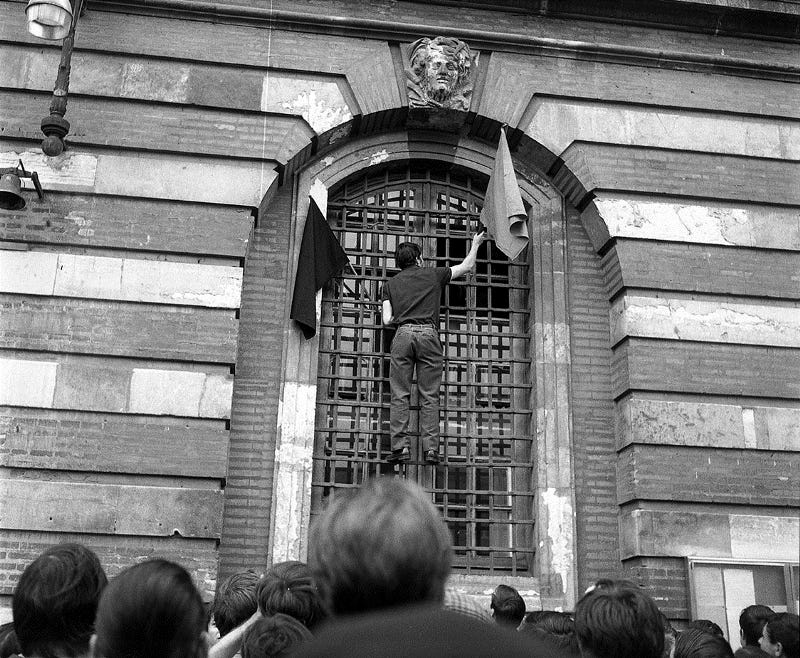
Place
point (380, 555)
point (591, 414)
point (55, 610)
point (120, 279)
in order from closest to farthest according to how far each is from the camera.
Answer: point (380, 555) < point (55, 610) < point (120, 279) < point (591, 414)

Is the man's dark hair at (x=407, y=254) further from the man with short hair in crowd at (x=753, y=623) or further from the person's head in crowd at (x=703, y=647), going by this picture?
the person's head in crowd at (x=703, y=647)

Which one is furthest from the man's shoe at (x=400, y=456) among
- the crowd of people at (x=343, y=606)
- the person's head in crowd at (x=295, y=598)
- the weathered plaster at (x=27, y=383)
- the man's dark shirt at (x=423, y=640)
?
the man's dark shirt at (x=423, y=640)

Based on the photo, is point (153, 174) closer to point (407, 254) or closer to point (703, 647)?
point (407, 254)

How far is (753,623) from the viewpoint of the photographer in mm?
6234

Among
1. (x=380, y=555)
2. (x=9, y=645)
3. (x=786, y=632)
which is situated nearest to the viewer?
(x=380, y=555)

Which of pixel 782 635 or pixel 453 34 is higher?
pixel 453 34

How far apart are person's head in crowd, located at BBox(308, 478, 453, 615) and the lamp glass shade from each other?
7.74m

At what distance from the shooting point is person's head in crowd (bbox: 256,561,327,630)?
3.94m

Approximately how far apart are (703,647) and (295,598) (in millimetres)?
1914

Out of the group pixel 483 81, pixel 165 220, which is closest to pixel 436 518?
pixel 165 220

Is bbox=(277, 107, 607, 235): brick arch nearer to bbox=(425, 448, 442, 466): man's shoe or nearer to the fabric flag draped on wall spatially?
the fabric flag draped on wall

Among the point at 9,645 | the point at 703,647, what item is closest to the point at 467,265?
the point at 703,647

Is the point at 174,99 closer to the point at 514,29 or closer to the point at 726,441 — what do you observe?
the point at 514,29

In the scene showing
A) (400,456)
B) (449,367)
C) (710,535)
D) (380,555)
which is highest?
(449,367)
